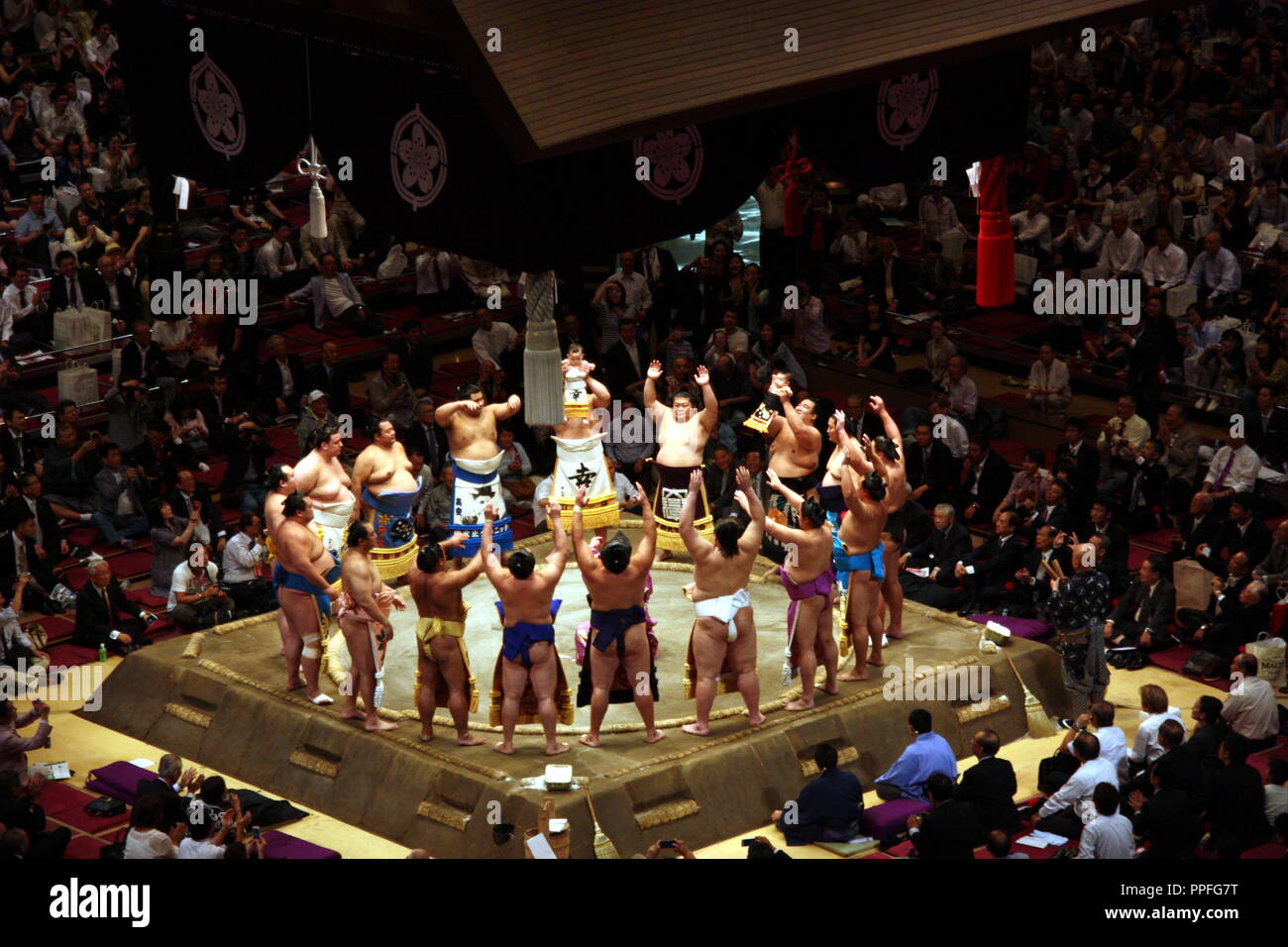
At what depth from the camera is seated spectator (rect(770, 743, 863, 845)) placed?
848 cm

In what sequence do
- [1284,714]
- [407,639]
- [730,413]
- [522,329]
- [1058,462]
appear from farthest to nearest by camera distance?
1. [522,329]
2. [730,413]
3. [1058,462]
4. [407,639]
5. [1284,714]

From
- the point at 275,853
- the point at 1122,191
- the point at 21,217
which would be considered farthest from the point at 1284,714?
the point at 21,217

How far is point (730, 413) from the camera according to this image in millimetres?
12172

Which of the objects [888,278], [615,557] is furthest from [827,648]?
[888,278]

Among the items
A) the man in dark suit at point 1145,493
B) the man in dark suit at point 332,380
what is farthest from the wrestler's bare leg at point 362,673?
the man in dark suit at point 1145,493

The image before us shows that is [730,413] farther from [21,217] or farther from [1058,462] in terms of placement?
[21,217]

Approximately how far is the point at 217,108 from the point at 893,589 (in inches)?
151

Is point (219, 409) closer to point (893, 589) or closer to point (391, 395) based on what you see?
point (391, 395)

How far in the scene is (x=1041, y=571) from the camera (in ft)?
34.2

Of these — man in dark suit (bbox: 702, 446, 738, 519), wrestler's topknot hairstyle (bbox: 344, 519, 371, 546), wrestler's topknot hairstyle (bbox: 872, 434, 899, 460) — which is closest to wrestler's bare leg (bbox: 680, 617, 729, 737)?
wrestler's topknot hairstyle (bbox: 872, 434, 899, 460)

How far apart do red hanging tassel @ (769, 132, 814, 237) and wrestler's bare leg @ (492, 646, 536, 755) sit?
2.61m

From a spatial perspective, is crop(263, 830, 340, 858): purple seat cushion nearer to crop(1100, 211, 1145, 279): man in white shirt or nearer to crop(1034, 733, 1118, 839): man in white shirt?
crop(1034, 733, 1118, 839): man in white shirt

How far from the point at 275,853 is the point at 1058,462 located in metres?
4.96

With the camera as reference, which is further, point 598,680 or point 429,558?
point 598,680
